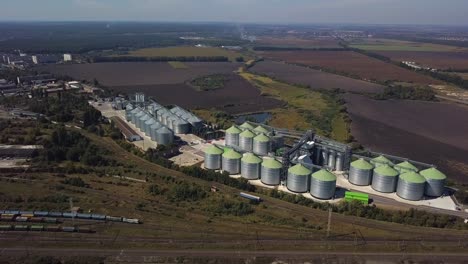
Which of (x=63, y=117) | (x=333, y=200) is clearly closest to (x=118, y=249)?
(x=333, y=200)

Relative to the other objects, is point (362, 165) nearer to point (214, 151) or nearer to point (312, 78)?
point (214, 151)

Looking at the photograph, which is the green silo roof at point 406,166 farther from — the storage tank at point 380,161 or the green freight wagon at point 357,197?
the green freight wagon at point 357,197

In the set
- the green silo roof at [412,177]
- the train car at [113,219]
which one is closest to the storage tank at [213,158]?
the train car at [113,219]

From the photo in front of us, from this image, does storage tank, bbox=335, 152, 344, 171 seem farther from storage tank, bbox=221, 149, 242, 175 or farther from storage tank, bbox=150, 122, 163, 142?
storage tank, bbox=150, 122, 163, 142

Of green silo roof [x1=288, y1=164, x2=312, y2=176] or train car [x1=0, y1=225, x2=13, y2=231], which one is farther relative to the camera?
green silo roof [x1=288, y1=164, x2=312, y2=176]

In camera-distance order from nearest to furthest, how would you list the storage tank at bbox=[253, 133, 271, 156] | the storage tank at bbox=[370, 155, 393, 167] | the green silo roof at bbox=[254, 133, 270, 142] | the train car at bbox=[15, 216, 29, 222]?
the train car at bbox=[15, 216, 29, 222] < the storage tank at bbox=[370, 155, 393, 167] < the storage tank at bbox=[253, 133, 271, 156] < the green silo roof at bbox=[254, 133, 270, 142]

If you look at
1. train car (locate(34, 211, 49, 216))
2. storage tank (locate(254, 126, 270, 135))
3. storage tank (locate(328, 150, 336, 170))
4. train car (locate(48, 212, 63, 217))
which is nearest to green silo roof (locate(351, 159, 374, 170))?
storage tank (locate(328, 150, 336, 170))

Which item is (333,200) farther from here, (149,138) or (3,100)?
(3,100)
